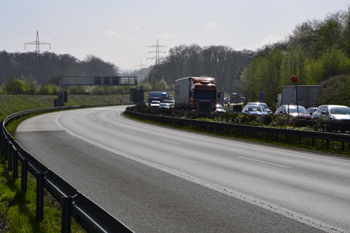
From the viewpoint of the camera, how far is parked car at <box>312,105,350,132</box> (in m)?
18.2

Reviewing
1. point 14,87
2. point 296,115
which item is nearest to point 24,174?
point 296,115

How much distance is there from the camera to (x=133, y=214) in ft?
20.4

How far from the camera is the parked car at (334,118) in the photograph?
18234mm

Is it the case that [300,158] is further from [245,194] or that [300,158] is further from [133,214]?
[133,214]

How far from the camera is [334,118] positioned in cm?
2030

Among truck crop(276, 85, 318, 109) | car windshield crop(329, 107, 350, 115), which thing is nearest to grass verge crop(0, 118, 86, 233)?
car windshield crop(329, 107, 350, 115)

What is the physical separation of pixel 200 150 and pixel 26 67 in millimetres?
150382

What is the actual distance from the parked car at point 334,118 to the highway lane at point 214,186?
467 centimetres

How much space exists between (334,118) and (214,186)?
46.1ft

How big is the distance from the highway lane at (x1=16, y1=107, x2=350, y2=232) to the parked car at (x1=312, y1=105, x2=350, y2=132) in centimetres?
467

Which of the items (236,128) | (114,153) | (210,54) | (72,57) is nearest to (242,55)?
(210,54)

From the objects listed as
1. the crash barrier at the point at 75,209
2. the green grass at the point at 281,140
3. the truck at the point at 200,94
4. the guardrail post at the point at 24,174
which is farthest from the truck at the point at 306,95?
the crash barrier at the point at 75,209

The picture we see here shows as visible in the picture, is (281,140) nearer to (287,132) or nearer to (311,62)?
(287,132)

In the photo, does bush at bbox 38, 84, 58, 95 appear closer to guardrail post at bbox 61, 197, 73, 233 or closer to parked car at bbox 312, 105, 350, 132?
parked car at bbox 312, 105, 350, 132
